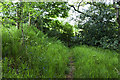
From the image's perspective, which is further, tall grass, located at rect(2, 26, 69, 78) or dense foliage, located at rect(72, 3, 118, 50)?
dense foliage, located at rect(72, 3, 118, 50)

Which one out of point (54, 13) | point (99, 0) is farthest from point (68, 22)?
point (99, 0)

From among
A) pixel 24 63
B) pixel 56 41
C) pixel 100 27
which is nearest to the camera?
pixel 24 63

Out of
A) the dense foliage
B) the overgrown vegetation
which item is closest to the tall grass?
the overgrown vegetation

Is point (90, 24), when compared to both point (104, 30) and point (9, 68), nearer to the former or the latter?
point (104, 30)

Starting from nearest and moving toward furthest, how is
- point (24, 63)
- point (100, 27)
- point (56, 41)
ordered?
point (24, 63)
point (100, 27)
point (56, 41)

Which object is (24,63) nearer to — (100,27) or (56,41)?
(56,41)

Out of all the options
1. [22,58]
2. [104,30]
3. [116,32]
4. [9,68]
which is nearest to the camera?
[9,68]

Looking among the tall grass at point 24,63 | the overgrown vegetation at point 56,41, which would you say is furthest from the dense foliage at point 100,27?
the tall grass at point 24,63

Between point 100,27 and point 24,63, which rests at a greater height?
point 100,27

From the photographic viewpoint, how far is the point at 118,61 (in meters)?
3.20

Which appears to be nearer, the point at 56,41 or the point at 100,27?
the point at 100,27

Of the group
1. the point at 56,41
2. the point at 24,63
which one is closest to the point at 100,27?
the point at 56,41

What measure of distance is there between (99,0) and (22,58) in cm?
432

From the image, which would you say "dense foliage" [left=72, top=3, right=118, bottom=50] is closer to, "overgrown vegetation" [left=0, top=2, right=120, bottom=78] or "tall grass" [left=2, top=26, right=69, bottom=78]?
"overgrown vegetation" [left=0, top=2, right=120, bottom=78]
